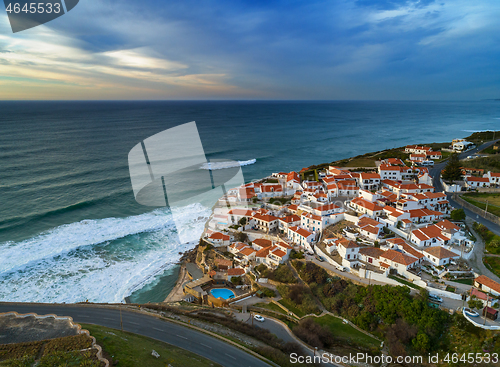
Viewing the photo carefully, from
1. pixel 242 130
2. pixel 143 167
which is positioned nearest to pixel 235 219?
pixel 143 167

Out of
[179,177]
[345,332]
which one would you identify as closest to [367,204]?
[345,332]

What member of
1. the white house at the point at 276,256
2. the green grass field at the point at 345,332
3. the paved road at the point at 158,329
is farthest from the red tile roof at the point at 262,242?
the paved road at the point at 158,329

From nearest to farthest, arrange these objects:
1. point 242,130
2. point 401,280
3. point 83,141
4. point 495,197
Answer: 1. point 401,280
2. point 495,197
3. point 83,141
4. point 242,130

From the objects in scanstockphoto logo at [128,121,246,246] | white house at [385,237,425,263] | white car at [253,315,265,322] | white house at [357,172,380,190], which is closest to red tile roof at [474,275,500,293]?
white house at [385,237,425,263]

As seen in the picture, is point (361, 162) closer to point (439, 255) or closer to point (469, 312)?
point (439, 255)

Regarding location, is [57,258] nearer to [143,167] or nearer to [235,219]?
[235,219]

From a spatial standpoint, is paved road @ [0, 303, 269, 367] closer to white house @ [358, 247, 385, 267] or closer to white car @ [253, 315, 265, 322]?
white car @ [253, 315, 265, 322]
